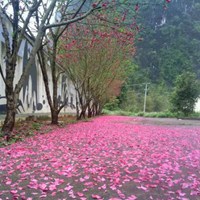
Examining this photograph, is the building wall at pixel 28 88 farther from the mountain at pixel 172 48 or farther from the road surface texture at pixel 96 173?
the mountain at pixel 172 48

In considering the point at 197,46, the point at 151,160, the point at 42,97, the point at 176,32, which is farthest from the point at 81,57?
the point at 197,46

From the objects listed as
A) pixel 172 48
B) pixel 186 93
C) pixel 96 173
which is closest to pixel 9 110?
pixel 96 173

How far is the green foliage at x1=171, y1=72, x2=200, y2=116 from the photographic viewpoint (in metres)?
30.0

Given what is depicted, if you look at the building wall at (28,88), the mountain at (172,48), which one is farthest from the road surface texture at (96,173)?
the mountain at (172,48)

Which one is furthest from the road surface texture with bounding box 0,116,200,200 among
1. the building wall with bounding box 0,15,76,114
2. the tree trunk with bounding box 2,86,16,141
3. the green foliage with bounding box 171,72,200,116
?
the green foliage with bounding box 171,72,200,116

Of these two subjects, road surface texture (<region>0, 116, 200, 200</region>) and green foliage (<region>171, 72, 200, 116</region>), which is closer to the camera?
road surface texture (<region>0, 116, 200, 200</region>)

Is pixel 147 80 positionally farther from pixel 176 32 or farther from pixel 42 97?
pixel 42 97

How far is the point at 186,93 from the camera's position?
3041cm

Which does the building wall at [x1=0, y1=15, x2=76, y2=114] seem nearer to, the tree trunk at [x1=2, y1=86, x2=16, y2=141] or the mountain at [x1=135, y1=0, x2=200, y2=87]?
the tree trunk at [x1=2, y1=86, x2=16, y2=141]

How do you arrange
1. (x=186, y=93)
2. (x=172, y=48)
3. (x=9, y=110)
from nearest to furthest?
(x=9, y=110) < (x=186, y=93) < (x=172, y=48)

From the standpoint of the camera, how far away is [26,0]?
27.0 feet

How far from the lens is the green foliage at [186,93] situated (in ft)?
98.3

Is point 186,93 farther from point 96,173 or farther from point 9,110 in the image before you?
point 96,173

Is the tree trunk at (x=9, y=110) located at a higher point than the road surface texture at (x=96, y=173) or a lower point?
higher
